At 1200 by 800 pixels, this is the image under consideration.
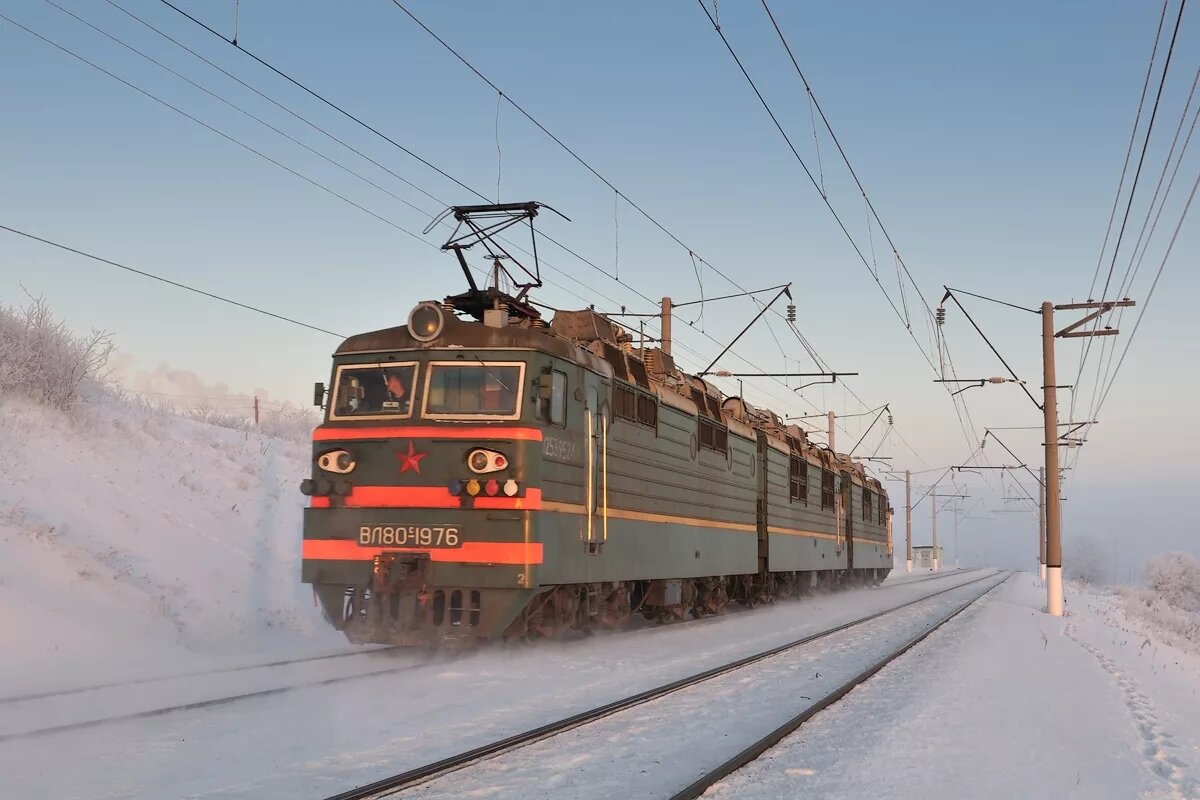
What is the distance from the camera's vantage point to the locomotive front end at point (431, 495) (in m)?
11.6

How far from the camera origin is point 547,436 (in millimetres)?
12250

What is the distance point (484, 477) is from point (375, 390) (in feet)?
6.42

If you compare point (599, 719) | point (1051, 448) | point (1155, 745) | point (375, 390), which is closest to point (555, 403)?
point (375, 390)

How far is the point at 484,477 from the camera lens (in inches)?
464

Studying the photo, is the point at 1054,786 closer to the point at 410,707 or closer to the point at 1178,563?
the point at 410,707

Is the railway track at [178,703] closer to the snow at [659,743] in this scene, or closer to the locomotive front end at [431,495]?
the locomotive front end at [431,495]

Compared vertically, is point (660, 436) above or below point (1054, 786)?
above

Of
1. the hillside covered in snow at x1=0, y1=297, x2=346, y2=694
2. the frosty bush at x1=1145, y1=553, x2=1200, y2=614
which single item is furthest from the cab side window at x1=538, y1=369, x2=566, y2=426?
the frosty bush at x1=1145, y1=553, x2=1200, y2=614

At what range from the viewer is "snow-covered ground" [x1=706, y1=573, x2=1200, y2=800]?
22.4ft

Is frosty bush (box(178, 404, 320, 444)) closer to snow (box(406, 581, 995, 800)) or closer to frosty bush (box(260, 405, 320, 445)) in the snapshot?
frosty bush (box(260, 405, 320, 445))

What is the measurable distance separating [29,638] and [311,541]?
3.33 m

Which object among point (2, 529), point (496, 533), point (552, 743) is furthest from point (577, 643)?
point (2, 529)

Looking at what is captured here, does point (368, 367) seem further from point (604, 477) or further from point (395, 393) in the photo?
point (604, 477)

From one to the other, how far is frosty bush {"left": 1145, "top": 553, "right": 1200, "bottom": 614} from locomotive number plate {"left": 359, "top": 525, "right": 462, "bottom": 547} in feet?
234
